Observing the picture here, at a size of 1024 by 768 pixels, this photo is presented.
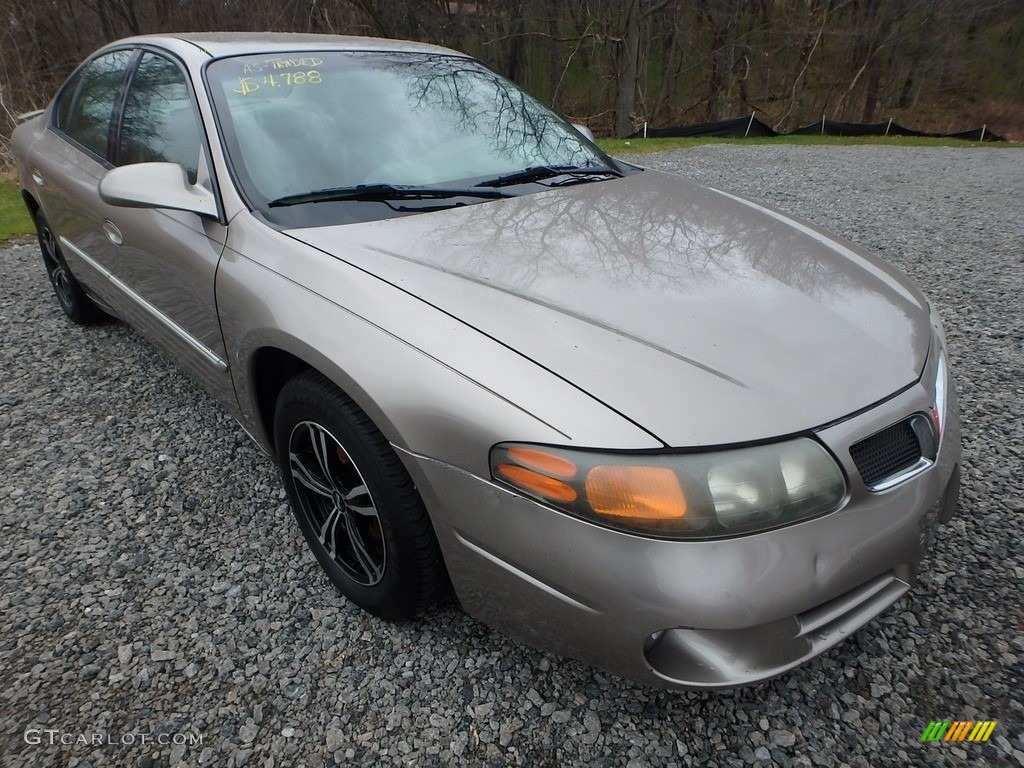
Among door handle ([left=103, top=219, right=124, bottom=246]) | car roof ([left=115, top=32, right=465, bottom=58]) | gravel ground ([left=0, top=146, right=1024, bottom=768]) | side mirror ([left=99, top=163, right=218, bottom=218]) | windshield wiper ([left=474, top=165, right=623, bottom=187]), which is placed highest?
car roof ([left=115, top=32, right=465, bottom=58])

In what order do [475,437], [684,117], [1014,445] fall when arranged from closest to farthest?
1. [475,437]
2. [1014,445]
3. [684,117]

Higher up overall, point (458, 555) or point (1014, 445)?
point (458, 555)

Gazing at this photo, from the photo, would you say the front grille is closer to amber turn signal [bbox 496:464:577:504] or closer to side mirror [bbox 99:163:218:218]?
amber turn signal [bbox 496:464:577:504]

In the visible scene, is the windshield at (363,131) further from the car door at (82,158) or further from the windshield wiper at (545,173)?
the car door at (82,158)

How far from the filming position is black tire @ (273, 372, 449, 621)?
5.13 ft

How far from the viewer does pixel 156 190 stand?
1960 mm

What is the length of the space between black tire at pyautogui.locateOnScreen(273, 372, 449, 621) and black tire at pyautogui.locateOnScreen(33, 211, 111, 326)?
8.21ft

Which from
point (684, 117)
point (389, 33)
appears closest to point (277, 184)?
point (389, 33)

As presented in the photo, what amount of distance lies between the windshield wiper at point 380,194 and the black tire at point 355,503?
1.91 feet

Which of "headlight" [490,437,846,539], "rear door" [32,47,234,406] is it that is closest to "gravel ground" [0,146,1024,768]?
"rear door" [32,47,234,406]

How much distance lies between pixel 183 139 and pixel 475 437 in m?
1.75

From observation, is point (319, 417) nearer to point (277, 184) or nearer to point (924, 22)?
point (277, 184)

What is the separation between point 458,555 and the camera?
4.85ft

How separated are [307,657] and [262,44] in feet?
7.40
